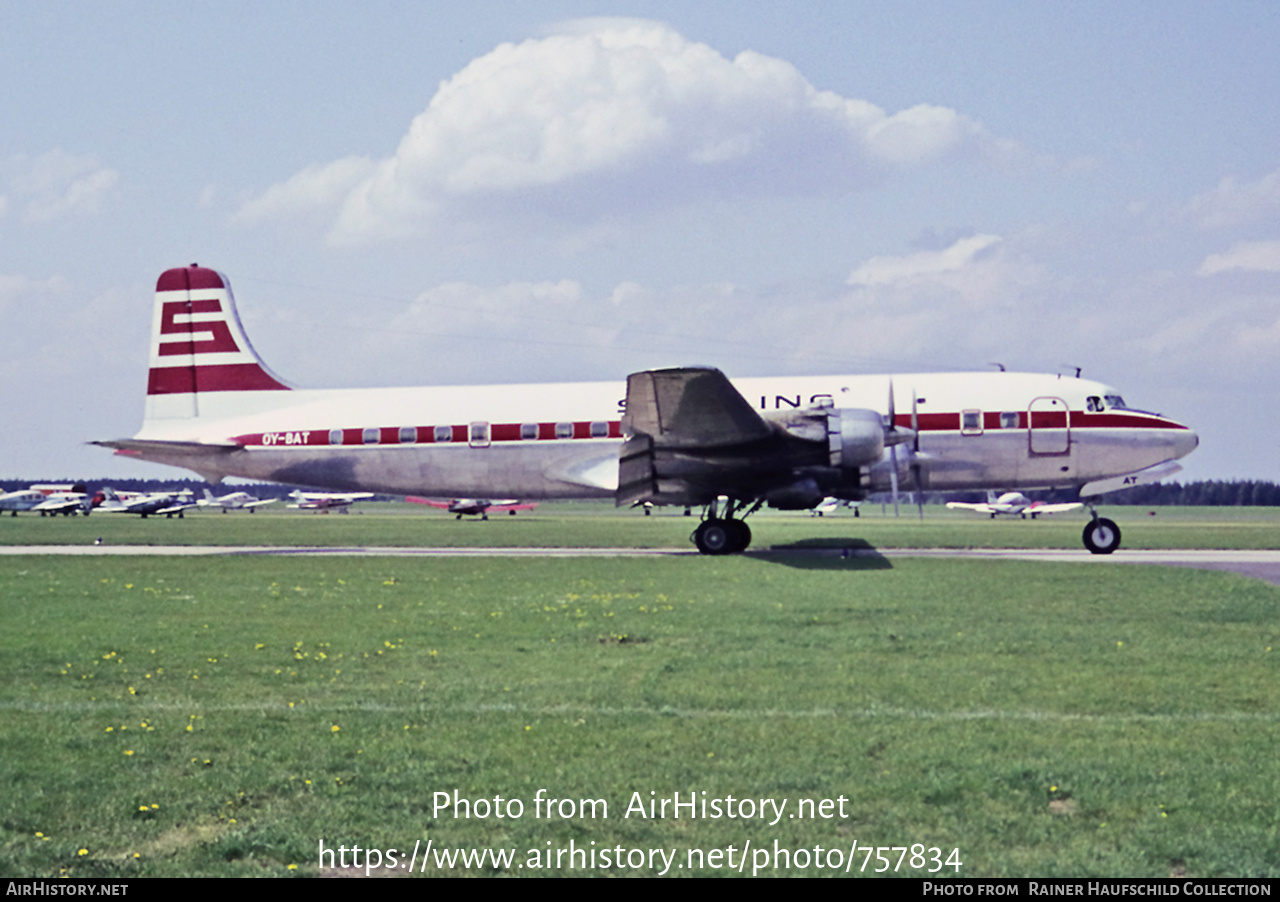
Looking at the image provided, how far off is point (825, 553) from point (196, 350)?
21507mm

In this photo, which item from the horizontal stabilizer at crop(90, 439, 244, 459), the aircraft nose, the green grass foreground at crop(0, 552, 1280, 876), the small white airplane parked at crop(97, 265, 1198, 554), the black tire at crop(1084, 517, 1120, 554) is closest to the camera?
the green grass foreground at crop(0, 552, 1280, 876)

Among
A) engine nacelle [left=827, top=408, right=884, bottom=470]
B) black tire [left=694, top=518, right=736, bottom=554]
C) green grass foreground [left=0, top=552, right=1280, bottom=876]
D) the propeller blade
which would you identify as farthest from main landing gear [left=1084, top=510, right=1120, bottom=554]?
green grass foreground [left=0, top=552, right=1280, bottom=876]

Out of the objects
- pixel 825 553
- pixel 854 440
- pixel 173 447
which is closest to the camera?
pixel 854 440

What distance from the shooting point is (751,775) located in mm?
7500

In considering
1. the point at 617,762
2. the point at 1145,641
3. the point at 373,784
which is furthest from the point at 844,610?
the point at 373,784

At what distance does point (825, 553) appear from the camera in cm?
2952

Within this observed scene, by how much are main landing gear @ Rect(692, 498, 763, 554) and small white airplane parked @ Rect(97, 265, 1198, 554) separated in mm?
56

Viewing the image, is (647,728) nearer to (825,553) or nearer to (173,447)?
(825,553)

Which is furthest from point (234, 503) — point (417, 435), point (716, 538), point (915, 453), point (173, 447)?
point (915, 453)

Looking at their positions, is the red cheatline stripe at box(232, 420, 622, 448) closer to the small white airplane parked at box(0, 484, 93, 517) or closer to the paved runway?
the paved runway

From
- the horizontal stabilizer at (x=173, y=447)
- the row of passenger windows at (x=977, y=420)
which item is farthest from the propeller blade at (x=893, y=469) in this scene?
the horizontal stabilizer at (x=173, y=447)

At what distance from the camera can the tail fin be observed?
34531mm

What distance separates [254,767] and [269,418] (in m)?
27.5
